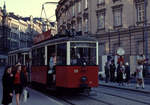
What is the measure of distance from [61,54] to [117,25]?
2214 centimetres

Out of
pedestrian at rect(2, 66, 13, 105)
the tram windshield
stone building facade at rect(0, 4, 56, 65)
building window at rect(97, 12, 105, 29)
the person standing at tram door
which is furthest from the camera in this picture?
stone building facade at rect(0, 4, 56, 65)

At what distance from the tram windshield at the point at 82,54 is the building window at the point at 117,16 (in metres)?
21.3

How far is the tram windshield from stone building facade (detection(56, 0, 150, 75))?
1463 cm

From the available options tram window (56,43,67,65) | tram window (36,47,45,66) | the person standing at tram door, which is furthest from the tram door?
tram window (36,47,45,66)

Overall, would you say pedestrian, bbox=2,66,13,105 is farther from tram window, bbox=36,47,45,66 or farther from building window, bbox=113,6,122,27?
building window, bbox=113,6,122,27

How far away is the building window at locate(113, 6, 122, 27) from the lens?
35219 mm

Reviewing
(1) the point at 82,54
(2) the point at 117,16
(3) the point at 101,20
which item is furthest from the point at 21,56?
(3) the point at 101,20

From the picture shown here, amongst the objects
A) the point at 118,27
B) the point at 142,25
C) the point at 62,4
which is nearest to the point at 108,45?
the point at 118,27

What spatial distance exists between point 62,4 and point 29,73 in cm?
3652

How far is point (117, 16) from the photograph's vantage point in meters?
35.8

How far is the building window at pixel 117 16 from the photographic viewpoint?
116 feet

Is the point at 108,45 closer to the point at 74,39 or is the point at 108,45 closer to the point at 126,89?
the point at 126,89

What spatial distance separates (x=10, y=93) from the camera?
10008 millimetres

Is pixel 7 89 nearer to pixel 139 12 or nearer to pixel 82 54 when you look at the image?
pixel 82 54
